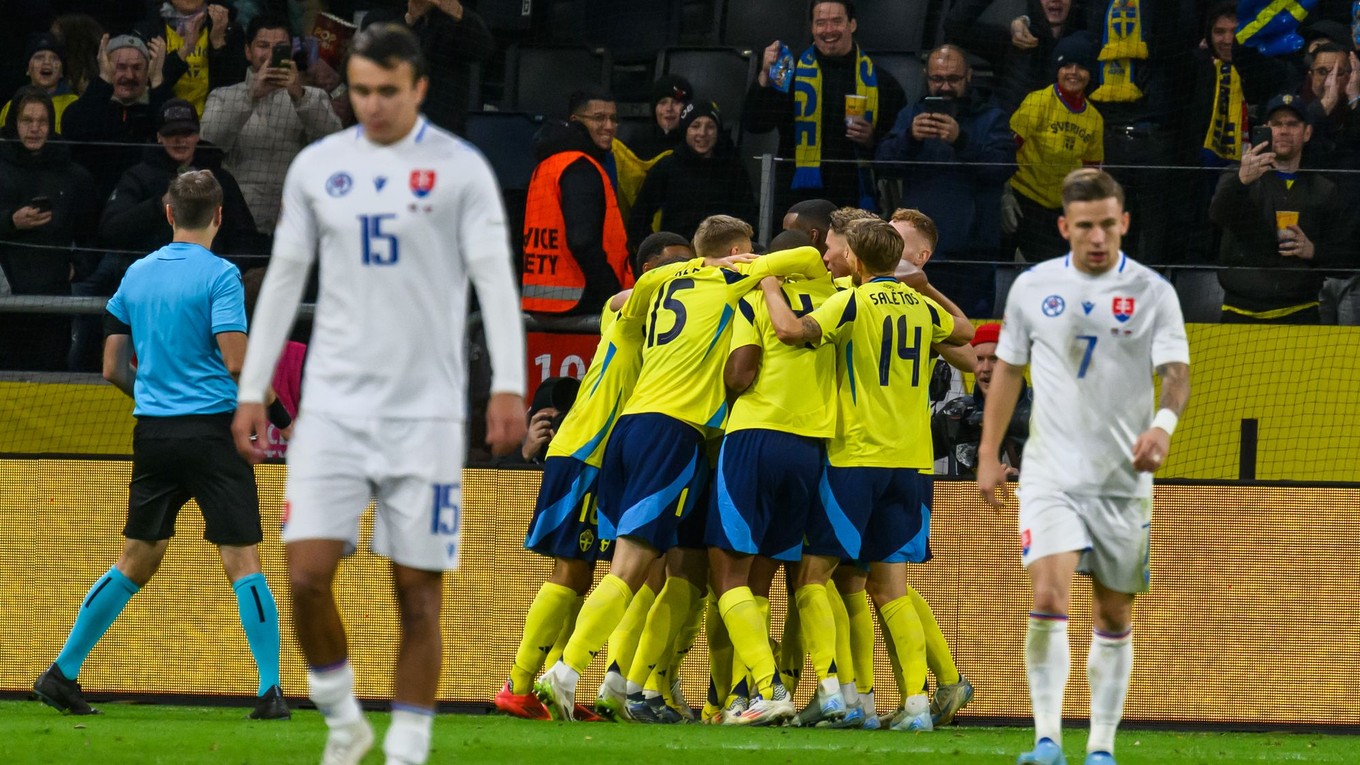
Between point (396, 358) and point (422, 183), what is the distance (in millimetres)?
480

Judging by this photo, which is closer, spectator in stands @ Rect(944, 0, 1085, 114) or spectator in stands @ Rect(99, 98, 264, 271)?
spectator in stands @ Rect(99, 98, 264, 271)

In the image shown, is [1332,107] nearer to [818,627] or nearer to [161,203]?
[818,627]

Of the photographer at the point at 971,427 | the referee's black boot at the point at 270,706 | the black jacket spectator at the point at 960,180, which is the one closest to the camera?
the referee's black boot at the point at 270,706

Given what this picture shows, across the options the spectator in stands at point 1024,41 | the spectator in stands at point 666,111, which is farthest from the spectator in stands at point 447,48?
the spectator in stands at point 1024,41

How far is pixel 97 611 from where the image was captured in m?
7.39

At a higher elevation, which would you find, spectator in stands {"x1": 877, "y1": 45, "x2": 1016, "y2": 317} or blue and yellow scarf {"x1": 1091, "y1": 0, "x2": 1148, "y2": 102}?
blue and yellow scarf {"x1": 1091, "y1": 0, "x2": 1148, "y2": 102}

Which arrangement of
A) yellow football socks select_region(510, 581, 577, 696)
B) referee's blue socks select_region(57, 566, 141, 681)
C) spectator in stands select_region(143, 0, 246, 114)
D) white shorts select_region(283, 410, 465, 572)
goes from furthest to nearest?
1. spectator in stands select_region(143, 0, 246, 114)
2. yellow football socks select_region(510, 581, 577, 696)
3. referee's blue socks select_region(57, 566, 141, 681)
4. white shorts select_region(283, 410, 465, 572)

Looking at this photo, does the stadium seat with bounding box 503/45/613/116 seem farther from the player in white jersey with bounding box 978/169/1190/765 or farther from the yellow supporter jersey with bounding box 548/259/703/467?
the player in white jersey with bounding box 978/169/1190/765

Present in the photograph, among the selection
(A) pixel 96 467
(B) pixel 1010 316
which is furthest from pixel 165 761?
(A) pixel 96 467

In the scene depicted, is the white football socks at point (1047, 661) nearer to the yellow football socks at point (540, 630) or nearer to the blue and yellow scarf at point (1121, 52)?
the yellow football socks at point (540, 630)

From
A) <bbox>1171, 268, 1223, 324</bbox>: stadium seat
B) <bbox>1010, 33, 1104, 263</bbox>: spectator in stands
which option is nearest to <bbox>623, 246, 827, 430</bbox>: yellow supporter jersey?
<bbox>1171, 268, 1223, 324</bbox>: stadium seat

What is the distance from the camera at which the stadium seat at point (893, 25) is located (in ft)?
44.9

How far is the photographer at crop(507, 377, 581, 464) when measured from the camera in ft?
29.5

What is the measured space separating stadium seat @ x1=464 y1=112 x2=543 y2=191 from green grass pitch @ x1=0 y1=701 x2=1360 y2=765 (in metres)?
5.38
